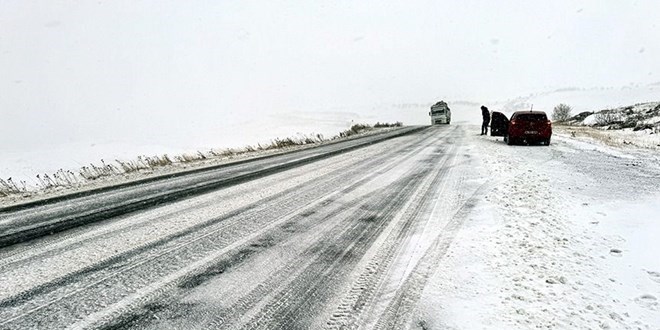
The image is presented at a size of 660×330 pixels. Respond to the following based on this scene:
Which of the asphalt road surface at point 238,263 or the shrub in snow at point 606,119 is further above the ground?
the asphalt road surface at point 238,263

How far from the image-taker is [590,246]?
163 inches

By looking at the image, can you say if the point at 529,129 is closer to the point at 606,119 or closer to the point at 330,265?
the point at 330,265

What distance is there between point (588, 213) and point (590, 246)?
1663mm

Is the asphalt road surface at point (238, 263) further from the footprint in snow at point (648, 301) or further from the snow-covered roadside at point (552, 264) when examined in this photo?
the footprint in snow at point (648, 301)

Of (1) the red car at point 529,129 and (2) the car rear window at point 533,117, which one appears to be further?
(2) the car rear window at point 533,117

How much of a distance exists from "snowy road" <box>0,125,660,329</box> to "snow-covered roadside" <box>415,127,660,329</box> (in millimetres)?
18

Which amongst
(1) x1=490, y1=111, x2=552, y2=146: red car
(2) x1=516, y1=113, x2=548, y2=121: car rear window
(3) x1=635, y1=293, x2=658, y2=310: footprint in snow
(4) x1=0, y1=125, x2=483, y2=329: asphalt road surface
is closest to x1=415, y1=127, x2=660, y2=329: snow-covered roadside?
(3) x1=635, y1=293, x2=658, y2=310: footprint in snow

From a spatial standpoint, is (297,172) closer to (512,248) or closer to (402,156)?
(402,156)

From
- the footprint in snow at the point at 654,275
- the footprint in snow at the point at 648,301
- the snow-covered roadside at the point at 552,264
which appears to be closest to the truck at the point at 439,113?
the snow-covered roadside at the point at 552,264

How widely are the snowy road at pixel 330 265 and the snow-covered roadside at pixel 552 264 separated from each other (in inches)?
0.7

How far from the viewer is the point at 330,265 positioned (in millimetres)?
3676

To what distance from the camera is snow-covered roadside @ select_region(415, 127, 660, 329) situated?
2727mm

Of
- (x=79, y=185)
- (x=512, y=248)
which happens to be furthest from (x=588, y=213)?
(x=79, y=185)

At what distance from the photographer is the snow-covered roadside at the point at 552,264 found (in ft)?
8.95
